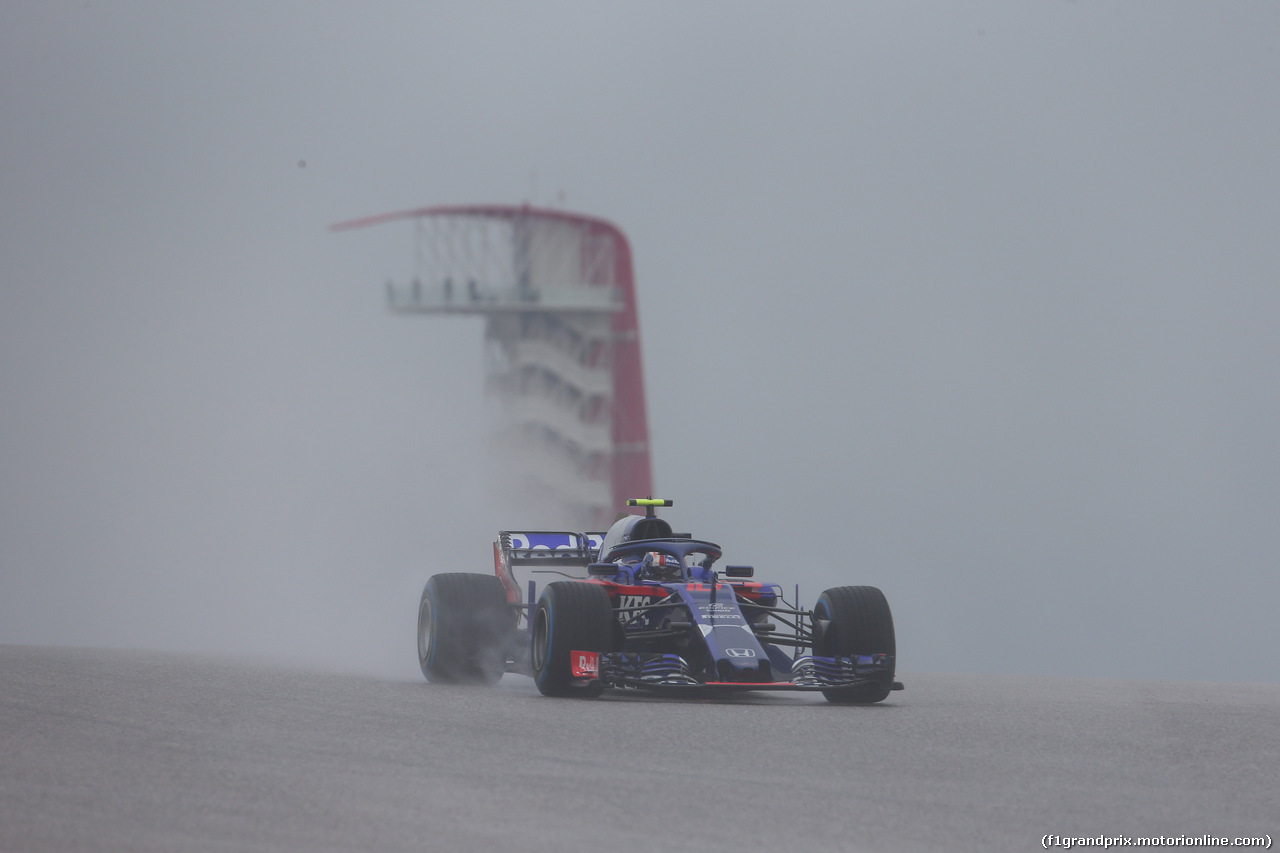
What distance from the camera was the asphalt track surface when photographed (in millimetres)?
6414

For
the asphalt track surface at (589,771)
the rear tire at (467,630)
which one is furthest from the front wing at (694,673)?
the rear tire at (467,630)

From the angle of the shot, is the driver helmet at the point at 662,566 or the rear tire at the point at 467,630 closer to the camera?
the driver helmet at the point at 662,566

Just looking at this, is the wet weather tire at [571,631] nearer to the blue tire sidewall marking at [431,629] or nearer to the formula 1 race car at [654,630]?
the formula 1 race car at [654,630]

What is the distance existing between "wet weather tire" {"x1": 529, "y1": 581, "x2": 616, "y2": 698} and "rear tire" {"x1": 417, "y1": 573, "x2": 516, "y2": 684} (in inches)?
75.2

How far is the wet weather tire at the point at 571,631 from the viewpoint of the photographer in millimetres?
12555

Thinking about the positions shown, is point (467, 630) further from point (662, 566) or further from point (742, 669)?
point (742, 669)

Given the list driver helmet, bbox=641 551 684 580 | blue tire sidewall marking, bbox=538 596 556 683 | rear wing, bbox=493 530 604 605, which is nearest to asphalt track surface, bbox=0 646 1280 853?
blue tire sidewall marking, bbox=538 596 556 683

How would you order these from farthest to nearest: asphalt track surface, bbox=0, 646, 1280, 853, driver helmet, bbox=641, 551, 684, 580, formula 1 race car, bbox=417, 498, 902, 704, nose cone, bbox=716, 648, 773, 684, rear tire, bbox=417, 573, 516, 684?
1. rear tire, bbox=417, 573, 516, 684
2. driver helmet, bbox=641, 551, 684, 580
3. formula 1 race car, bbox=417, 498, 902, 704
4. nose cone, bbox=716, 648, 773, 684
5. asphalt track surface, bbox=0, 646, 1280, 853

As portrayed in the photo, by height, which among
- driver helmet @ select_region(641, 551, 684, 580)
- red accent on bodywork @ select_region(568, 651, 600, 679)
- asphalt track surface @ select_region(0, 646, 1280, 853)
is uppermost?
driver helmet @ select_region(641, 551, 684, 580)

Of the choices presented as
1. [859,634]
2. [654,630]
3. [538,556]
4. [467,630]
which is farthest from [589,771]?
[538,556]

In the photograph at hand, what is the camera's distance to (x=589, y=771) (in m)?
8.02

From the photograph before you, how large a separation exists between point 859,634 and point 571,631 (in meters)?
2.53

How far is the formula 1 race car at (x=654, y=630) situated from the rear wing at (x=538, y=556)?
0.30 metres

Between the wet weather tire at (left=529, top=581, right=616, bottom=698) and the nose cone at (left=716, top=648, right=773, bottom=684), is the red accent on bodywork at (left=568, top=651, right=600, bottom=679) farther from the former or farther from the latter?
the nose cone at (left=716, top=648, right=773, bottom=684)
